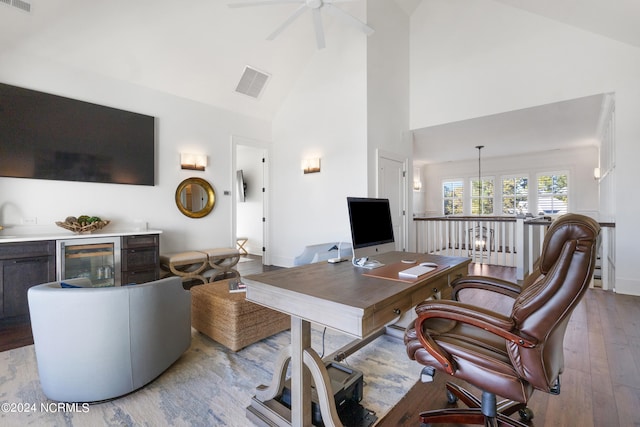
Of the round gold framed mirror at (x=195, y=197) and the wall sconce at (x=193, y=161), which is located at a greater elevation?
the wall sconce at (x=193, y=161)

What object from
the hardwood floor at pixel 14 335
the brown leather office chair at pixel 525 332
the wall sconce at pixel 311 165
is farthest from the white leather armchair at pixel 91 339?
the wall sconce at pixel 311 165

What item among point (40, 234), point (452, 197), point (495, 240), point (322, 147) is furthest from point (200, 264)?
point (452, 197)

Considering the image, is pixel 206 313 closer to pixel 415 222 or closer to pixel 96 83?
pixel 96 83

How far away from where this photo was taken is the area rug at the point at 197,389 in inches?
65.3

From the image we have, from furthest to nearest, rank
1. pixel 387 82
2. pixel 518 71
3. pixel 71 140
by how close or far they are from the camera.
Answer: pixel 387 82 < pixel 518 71 < pixel 71 140

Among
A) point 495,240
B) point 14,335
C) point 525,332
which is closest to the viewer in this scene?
point 525,332

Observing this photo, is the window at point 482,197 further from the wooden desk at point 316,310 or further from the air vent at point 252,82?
the wooden desk at point 316,310

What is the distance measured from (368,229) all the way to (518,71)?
4.49 m

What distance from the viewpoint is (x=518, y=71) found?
15.3 ft

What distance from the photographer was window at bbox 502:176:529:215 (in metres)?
8.53

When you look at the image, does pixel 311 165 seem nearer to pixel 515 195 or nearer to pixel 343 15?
pixel 343 15

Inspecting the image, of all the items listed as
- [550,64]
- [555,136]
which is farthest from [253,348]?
[555,136]

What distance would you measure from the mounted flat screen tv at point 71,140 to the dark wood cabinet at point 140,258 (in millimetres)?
956

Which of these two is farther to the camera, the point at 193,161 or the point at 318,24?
the point at 193,161
